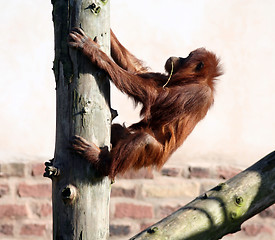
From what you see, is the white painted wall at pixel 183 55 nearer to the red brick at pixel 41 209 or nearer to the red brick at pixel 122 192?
the red brick at pixel 41 209

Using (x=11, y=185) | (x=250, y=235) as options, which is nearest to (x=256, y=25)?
(x=250, y=235)

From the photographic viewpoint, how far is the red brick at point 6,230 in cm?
602

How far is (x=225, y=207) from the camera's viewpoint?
360cm

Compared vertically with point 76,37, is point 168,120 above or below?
below

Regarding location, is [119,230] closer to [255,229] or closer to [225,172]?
[225,172]

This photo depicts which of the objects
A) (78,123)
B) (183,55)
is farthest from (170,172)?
(78,123)

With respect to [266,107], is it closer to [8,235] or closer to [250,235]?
[250,235]

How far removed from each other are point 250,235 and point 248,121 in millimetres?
1246

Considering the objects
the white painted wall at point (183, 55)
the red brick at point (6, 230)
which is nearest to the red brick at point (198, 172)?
the white painted wall at point (183, 55)

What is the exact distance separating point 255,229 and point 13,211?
2582mm

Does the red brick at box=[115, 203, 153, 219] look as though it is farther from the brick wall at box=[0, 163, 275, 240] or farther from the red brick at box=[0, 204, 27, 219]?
the red brick at box=[0, 204, 27, 219]

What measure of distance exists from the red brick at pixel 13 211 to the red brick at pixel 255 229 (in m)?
2.37

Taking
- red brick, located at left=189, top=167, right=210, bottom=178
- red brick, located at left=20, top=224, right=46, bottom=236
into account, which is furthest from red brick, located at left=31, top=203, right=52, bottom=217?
red brick, located at left=189, top=167, right=210, bottom=178

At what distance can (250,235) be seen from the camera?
257 inches
